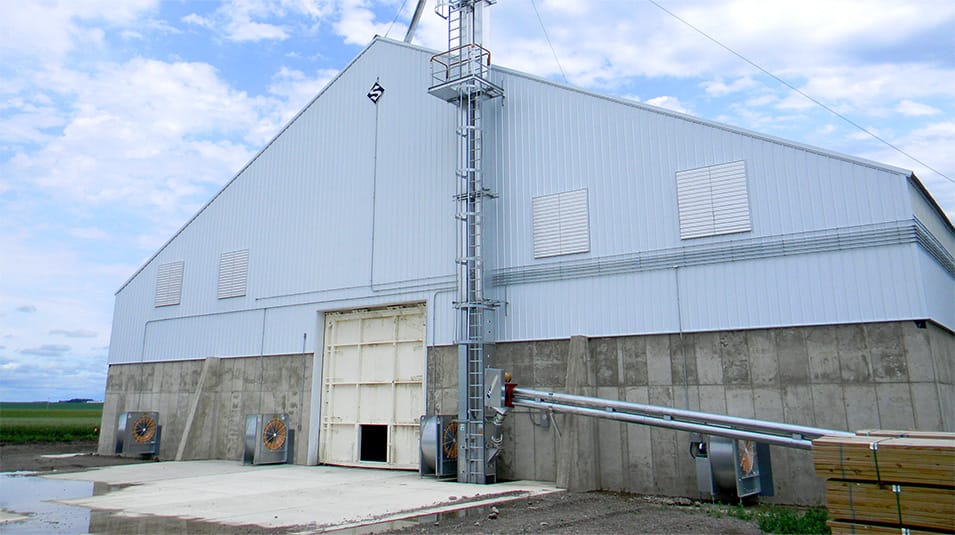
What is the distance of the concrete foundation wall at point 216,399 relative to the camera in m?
22.4

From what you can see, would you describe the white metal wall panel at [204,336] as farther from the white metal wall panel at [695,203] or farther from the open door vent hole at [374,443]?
the white metal wall panel at [695,203]

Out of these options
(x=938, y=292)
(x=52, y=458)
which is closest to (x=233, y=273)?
(x=52, y=458)

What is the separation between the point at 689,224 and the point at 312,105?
14.9m

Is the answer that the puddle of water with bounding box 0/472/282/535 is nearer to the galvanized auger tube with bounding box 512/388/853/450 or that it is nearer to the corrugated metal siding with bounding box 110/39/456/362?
the galvanized auger tube with bounding box 512/388/853/450

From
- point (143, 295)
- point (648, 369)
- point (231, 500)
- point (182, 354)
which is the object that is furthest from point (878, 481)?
point (143, 295)

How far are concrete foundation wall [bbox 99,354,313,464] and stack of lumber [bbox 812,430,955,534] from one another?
16843mm

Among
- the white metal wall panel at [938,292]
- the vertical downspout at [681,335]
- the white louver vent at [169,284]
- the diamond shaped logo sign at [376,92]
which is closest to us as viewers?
the white metal wall panel at [938,292]

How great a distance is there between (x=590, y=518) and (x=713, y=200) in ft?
26.4

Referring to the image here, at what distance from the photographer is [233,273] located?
995 inches

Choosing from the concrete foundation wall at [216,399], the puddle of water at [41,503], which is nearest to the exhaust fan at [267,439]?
the concrete foundation wall at [216,399]

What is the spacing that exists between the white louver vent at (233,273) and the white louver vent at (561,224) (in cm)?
1240

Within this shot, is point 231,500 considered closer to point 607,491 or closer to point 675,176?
point 607,491

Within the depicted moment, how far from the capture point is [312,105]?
24.4 m

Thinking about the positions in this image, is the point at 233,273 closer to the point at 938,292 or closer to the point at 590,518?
the point at 590,518
